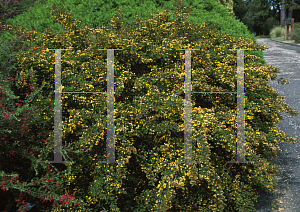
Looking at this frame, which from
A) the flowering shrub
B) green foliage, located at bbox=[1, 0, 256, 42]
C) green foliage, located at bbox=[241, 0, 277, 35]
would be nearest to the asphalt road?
the flowering shrub

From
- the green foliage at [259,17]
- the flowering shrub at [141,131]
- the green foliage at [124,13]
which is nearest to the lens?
the flowering shrub at [141,131]

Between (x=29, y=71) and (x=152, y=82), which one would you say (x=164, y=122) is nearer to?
(x=152, y=82)

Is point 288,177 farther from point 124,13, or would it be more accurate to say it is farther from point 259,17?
point 259,17

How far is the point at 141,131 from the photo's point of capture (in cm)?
311

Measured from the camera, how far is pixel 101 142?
3041 millimetres

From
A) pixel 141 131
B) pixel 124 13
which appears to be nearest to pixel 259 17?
pixel 124 13

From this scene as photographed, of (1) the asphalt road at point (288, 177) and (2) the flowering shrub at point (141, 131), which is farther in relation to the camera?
(1) the asphalt road at point (288, 177)

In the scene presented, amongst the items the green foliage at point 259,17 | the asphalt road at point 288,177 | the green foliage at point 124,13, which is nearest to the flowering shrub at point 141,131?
the asphalt road at point 288,177

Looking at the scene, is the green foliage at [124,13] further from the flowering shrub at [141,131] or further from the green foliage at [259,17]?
the green foliage at [259,17]

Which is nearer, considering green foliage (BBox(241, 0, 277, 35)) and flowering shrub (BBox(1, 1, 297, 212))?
flowering shrub (BBox(1, 1, 297, 212))

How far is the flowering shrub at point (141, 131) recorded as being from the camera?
9.24 ft

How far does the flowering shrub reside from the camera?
2816 millimetres

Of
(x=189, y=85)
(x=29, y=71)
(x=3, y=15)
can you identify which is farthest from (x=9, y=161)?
(x=3, y=15)

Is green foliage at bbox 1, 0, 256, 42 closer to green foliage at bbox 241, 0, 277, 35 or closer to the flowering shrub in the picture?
the flowering shrub
